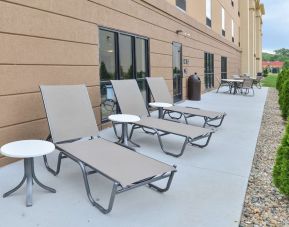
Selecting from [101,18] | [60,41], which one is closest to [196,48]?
[101,18]

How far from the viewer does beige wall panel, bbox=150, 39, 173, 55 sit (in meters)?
8.14

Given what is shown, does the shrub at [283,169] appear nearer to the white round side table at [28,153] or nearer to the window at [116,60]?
the white round side table at [28,153]

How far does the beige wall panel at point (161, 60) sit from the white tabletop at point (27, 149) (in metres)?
5.56

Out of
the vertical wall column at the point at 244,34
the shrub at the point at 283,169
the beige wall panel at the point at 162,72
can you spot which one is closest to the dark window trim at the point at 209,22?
the beige wall panel at the point at 162,72

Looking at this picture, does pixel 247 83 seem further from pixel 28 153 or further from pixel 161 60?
pixel 28 153

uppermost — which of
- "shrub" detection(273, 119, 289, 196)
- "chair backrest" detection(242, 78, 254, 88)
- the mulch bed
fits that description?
"chair backrest" detection(242, 78, 254, 88)

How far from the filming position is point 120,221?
248 centimetres

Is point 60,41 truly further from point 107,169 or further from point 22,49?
point 107,169

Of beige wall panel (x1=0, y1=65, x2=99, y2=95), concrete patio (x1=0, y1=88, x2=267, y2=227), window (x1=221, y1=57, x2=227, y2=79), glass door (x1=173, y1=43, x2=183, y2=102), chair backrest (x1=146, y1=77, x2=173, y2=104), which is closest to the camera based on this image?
concrete patio (x1=0, y1=88, x2=267, y2=227)

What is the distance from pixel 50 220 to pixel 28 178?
0.52 m

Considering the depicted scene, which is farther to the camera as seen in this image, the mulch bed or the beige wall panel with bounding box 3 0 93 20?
the beige wall panel with bounding box 3 0 93 20

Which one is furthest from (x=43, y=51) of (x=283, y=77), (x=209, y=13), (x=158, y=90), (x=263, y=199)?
(x=209, y=13)

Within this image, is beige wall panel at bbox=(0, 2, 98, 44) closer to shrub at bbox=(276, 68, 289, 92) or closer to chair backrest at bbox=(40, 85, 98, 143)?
chair backrest at bbox=(40, 85, 98, 143)

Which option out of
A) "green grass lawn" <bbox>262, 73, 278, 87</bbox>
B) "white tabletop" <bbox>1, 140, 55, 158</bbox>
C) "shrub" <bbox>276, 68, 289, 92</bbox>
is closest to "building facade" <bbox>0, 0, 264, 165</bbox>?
"white tabletop" <bbox>1, 140, 55, 158</bbox>
